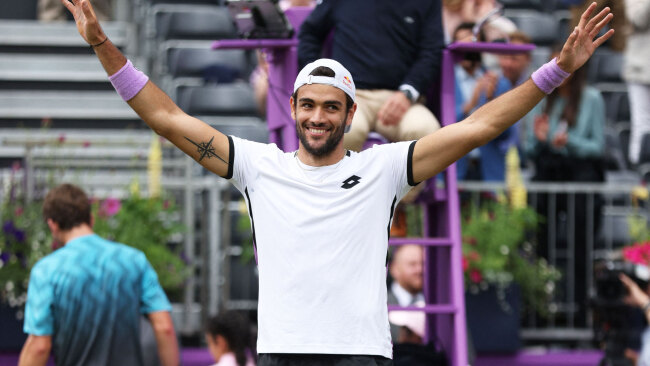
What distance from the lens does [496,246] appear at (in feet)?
26.4

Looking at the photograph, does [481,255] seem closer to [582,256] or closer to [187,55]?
[582,256]

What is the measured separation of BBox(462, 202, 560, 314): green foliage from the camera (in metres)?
8.03

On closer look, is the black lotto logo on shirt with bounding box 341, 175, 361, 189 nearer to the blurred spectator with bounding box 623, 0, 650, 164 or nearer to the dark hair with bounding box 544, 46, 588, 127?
the dark hair with bounding box 544, 46, 588, 127

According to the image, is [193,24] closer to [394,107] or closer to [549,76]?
[394,107]

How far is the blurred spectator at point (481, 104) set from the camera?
8062 mm

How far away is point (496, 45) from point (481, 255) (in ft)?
8.44

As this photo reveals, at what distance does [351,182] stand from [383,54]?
187 centimetres

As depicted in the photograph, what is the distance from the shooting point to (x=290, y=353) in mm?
3861

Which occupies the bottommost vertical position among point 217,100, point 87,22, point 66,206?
point 66,206

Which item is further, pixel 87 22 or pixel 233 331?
pixel 233 331

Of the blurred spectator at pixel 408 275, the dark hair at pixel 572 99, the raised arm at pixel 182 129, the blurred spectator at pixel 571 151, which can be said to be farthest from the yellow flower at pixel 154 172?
the raised arm at pixel 182 129

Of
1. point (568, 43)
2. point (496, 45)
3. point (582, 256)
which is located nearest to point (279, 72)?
point (496, 45)

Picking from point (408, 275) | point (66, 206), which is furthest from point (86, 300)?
point (408, 275)

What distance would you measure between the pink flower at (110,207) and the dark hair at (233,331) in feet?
6.80
